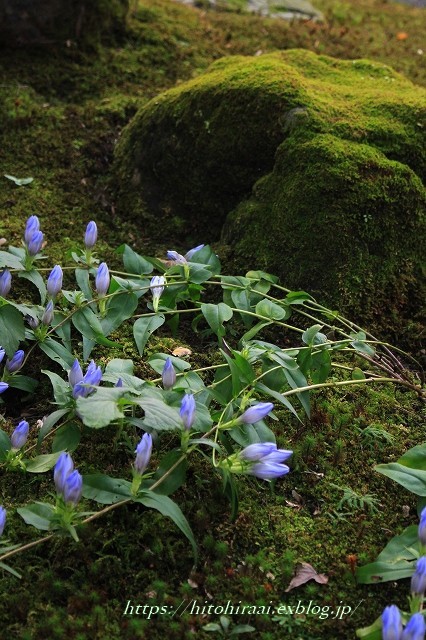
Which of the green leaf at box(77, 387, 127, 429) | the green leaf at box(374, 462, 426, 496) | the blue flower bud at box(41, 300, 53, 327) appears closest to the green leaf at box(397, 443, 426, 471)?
the green leaf at box(374, 462, 426, 496)

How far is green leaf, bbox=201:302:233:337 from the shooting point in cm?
305

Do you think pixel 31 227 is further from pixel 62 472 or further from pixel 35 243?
pixel 62 472

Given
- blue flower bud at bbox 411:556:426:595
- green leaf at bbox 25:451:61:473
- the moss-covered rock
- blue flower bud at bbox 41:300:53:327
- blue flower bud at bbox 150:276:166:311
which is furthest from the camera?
the moss-covered rock

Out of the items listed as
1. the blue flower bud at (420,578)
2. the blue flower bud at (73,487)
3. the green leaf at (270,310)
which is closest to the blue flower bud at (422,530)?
the blue flower bud at (420,578)

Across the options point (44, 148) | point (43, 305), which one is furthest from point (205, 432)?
point (44, 148)

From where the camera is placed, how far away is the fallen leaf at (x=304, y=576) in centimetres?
234

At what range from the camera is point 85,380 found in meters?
2.46

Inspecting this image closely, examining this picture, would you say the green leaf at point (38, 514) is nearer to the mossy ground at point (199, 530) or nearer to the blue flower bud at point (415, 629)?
the mossy ground at point (199, 530)

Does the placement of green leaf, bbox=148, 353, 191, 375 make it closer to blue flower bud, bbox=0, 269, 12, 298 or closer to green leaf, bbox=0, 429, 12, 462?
green leaf, bbox=0, 429, 12, 462

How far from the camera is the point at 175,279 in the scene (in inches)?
135

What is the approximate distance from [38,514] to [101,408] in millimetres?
378

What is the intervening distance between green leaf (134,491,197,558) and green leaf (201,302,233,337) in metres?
0.91

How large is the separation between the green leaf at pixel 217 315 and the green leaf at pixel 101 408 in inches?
30.7

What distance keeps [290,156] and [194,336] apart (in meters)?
1.06
